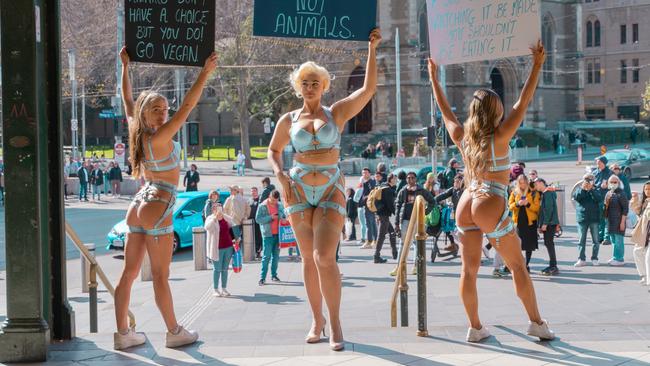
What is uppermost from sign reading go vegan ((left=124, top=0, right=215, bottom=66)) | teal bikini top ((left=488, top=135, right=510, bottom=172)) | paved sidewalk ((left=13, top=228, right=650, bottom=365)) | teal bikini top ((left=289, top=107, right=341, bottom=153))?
sign reading go vegan ((left=124, top=0, right=215, bottom=66))

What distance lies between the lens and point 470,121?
6.82 metres

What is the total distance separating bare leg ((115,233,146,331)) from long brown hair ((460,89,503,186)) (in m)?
2.51

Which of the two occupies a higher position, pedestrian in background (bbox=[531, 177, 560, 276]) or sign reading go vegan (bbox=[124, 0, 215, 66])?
sign reading go vegan (bbox=[124, 0, 215, 66])

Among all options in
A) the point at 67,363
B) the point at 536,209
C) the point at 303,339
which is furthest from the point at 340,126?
the point at 536,209

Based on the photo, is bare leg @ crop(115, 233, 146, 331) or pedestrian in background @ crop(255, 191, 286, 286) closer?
bare leg @ crop(115, 233, 146, 331)

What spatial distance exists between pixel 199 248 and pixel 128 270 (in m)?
10.9

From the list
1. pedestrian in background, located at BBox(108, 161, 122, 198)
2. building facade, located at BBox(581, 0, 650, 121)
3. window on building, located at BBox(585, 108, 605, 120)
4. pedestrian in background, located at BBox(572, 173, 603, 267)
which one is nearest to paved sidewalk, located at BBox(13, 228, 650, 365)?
pedestrian in background, located at BBox(572, 173, 603, 267)

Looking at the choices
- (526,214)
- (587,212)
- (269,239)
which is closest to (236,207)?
(269,239)

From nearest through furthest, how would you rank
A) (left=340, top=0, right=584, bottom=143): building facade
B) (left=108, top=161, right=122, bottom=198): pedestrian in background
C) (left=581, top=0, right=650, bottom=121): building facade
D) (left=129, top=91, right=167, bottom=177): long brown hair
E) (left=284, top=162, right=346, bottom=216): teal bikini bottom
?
(left=284, top=162, right=346, bottom=216): teal bikini bottom → (left=129, top=91, right=167, bottom=177): long brown hair → (left=108, top=161, right=122, bottom=198): pedestrian in background → (left=340, top=0, right=584, bottom=143): building facade → (left=581, top=0, right=650, bottom=121): building facade

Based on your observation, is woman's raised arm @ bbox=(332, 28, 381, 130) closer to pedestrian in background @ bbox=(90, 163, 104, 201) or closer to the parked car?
pedestrian in background @ bbox=(90, 163, 104, 201)

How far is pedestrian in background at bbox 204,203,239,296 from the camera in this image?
14.6m

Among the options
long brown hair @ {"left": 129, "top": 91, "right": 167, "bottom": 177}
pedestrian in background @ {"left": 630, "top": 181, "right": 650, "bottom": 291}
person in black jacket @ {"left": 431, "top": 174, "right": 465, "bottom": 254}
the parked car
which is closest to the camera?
long brown hair @ {"left": 129, "top": 91, "right": 167, "bottom": 177}

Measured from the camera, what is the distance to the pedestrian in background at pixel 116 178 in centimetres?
3809

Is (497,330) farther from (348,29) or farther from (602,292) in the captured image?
(602,292)
